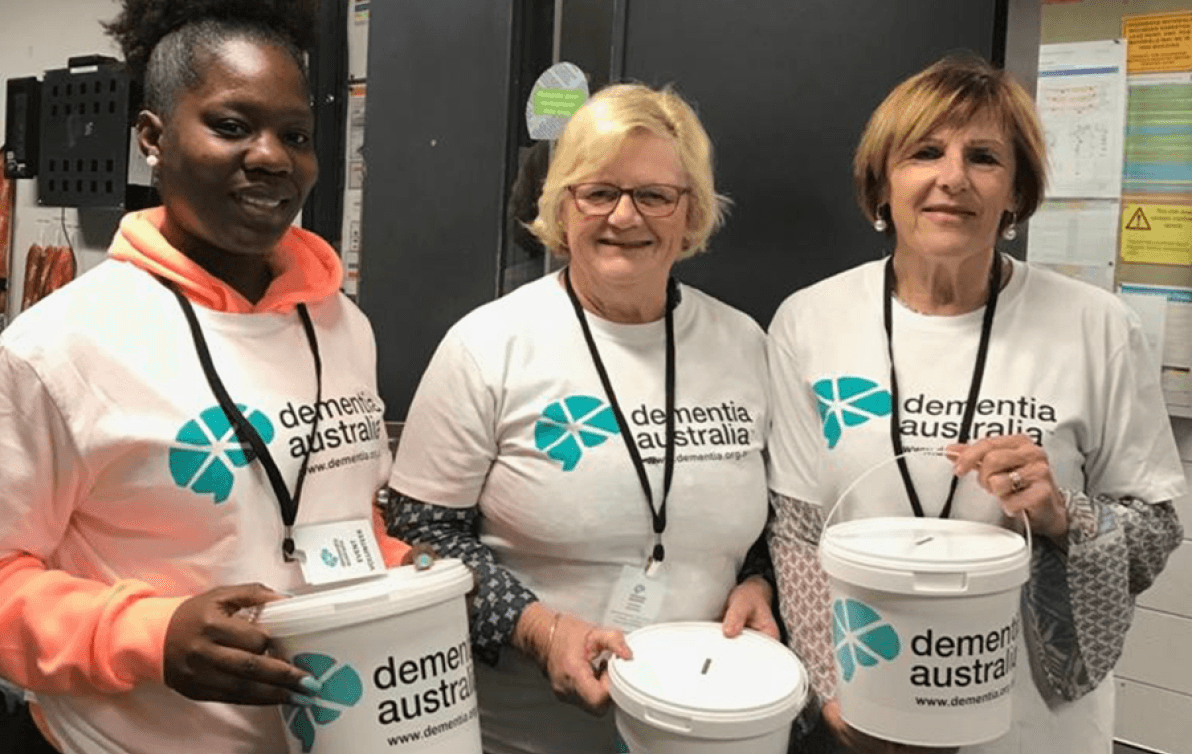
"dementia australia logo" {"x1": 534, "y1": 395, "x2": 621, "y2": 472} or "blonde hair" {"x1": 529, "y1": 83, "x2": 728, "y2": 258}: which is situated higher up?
"blonde hair" {"x1": 529, "y1": 83, "x2": 728, "y2": 258}

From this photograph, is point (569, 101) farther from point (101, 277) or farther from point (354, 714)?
point (354, 714)

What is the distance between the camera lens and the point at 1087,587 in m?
1.39

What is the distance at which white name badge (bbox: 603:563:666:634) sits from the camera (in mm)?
1445

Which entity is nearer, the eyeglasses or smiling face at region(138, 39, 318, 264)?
smiling face at region(138, 39, 318, 264)

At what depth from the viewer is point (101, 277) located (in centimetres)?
115

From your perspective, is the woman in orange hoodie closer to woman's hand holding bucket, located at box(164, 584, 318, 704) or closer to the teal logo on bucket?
woman's hand holding bucket, located at box(164, 584, 318, 704)

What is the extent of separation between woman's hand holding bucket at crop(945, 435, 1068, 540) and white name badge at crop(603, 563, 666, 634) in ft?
1.44

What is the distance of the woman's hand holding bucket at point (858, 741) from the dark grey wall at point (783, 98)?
0.82 meters

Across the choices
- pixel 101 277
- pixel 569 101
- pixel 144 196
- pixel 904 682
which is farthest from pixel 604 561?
pixel 144 196

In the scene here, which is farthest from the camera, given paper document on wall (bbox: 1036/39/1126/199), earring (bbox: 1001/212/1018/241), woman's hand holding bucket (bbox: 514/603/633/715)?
paper document on wall (bbox: 1036/39/1126/199)

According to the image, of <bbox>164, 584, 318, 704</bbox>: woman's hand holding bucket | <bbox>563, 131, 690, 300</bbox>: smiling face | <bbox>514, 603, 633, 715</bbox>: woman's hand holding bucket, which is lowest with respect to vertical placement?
<bbox>514, 603, 633, 715</bbox>: woman's hand holding bucket

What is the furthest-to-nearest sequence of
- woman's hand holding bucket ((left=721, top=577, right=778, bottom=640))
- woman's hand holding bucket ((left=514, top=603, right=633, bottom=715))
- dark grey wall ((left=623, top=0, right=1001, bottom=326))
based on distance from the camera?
dark grey wall ((left=623, top=0, right=1001, bottom=326))
woman's hand holding bucket ((left=721, top=577, right=778, bottom=640))
woman's hand holding bucket ((left=514, top=603, right=633, bottom=715))

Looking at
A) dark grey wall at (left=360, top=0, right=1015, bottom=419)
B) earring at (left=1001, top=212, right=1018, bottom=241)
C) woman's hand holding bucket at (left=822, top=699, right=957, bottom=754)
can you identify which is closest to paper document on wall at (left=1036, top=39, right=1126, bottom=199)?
dark grey wall at (left=360, top=0, right=1015, bottom=419)

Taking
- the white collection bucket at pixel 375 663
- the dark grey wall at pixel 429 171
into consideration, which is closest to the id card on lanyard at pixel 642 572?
the white collection bucket at pixel 375 663
